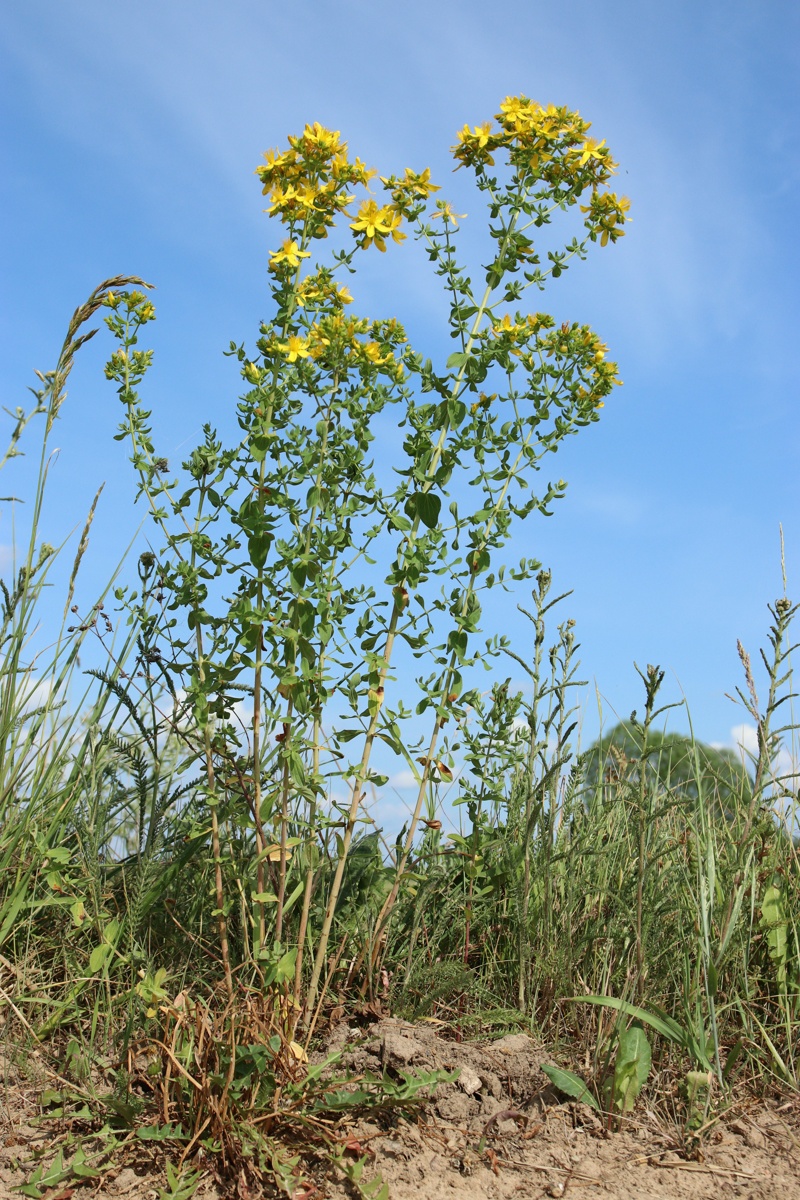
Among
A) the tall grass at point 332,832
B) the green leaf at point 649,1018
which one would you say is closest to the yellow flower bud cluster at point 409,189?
the tall grass at point 332,832

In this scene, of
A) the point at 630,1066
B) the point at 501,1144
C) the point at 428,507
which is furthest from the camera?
the point at 428,507

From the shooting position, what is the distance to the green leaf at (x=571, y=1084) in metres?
2.57

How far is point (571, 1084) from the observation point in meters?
2.59

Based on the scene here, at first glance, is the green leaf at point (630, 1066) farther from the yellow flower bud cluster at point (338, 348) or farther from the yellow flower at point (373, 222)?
the yellow flower at point (373, 222)

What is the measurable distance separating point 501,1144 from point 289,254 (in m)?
2.44

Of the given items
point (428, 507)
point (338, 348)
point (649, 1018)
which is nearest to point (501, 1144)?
point (649, 1018)

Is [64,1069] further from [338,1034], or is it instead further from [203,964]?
[338,1034]

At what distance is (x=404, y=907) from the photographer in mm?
3221

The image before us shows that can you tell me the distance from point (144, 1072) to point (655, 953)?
1.53 metres

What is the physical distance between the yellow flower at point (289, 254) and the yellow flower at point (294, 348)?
0.72ft

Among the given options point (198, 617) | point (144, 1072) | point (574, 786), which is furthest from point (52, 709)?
point (574, 786)

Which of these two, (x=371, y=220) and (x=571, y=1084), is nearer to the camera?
(x=571, y=1084)

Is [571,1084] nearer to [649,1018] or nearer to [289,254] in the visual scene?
[649,1018]

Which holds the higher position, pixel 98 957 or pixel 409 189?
pixel 409 189
